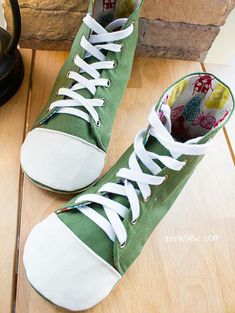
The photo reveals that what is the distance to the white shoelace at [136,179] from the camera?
0.37 metres

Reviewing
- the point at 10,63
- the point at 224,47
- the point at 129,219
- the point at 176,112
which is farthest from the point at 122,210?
the point at 224,47

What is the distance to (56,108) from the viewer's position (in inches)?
17.8

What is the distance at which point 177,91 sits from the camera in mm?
398

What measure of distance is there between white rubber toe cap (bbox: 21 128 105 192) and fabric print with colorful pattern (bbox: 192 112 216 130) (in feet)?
0.44

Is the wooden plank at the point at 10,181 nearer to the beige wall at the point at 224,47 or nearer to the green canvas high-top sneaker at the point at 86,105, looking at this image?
the green canvas high-top sneaker at the point at 86,105

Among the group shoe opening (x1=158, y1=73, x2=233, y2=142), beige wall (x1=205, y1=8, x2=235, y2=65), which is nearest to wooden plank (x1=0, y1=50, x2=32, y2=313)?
shoe opening (x1=158, y1=73, x2=233, y2=142)

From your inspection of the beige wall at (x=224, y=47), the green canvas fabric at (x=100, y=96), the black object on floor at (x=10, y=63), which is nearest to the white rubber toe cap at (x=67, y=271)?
the green canvas fabric at (x=100, y=96)

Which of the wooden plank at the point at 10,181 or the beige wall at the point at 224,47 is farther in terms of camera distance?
the beige wall at the point at 224,47

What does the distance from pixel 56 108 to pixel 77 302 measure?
25 centimetres

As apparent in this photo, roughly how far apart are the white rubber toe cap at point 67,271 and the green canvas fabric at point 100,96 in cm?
13

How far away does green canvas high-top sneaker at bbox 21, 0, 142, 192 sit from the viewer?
16.6 inches

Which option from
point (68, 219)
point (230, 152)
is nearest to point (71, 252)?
point (68, 219)

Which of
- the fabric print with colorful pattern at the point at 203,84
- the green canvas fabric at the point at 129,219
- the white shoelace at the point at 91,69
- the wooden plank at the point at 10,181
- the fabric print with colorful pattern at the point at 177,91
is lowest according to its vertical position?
the wooden plank at the point at 10,181

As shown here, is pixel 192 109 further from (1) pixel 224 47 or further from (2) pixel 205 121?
(1) pixel 224 47
